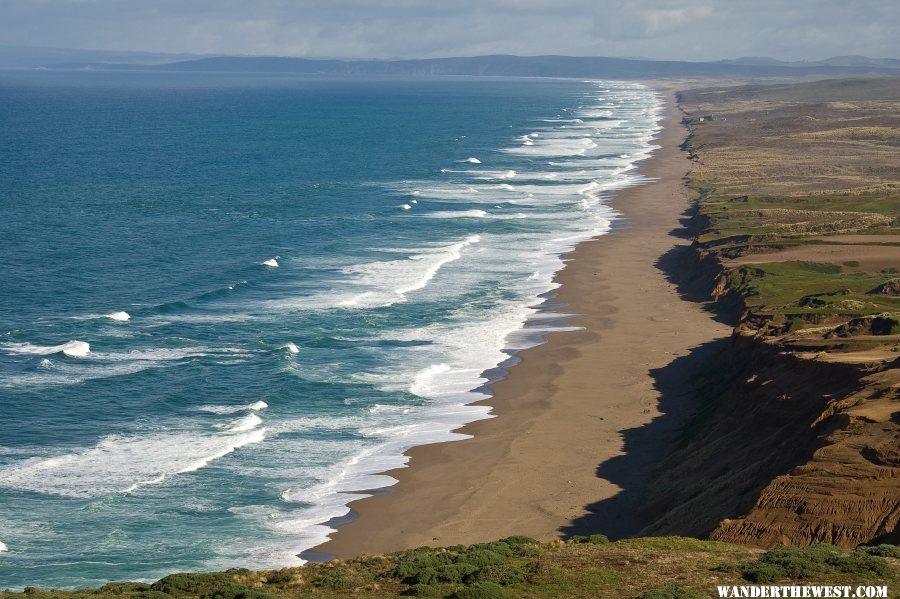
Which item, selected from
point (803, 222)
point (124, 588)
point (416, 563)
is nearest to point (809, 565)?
point (416, 563)

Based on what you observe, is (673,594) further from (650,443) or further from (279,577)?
(650,443)

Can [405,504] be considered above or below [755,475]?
below

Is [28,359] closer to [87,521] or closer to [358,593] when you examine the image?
[87,521]

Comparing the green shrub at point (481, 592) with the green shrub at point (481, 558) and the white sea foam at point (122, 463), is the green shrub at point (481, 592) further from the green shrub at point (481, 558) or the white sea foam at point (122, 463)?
the white sea foam at point (122, 463)

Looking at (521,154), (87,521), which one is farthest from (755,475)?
(521,154)

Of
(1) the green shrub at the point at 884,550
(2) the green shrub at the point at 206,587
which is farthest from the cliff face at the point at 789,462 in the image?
(2) the green shrub at the point at 206,587

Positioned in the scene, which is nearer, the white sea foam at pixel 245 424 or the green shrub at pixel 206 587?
the green shrub at pixel 206 587
